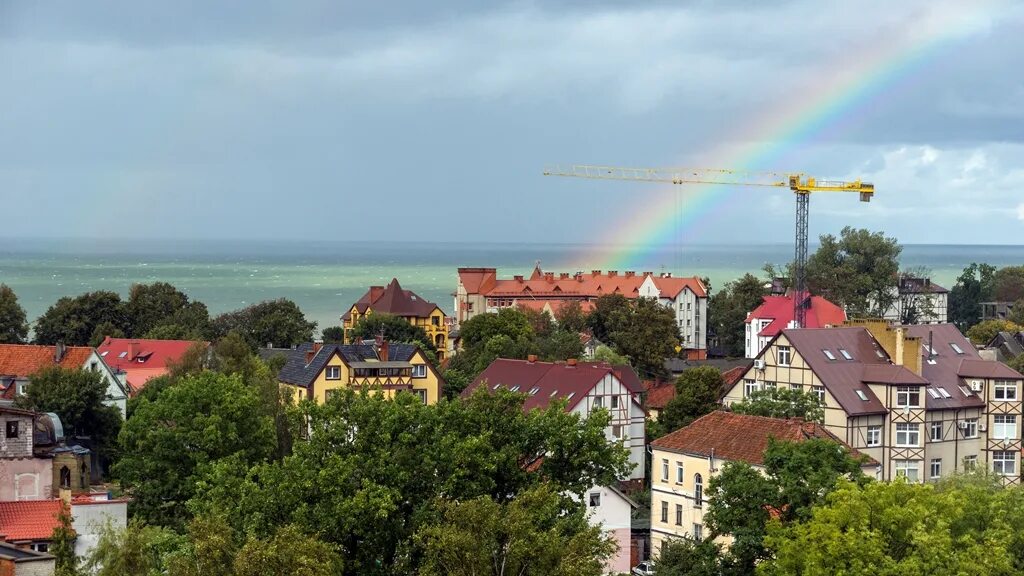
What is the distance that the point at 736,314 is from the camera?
130875mm

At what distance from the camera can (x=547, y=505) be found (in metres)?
31.5

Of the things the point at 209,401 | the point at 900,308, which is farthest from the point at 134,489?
the point at 900,308

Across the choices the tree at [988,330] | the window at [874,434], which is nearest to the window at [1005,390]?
the window at [874,434]

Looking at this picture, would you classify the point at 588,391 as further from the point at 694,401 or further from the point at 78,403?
the point at 78,403

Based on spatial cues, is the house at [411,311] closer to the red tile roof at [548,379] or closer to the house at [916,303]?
the house at [916,303]

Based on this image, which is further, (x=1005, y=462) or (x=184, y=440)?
(x=1005, y=462)

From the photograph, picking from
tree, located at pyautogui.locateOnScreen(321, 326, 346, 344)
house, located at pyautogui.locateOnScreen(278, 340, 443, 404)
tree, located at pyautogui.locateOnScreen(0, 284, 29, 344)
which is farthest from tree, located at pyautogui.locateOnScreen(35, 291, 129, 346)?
house, located at pyautogui.locateOnScreen(278, 340, 443, 404)

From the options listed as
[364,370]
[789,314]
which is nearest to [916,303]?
[789,314]

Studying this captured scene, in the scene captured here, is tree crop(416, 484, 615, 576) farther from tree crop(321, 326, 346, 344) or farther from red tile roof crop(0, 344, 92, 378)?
tree crop(321, 326, 346, 344)

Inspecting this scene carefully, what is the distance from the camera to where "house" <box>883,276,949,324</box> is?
442 feet

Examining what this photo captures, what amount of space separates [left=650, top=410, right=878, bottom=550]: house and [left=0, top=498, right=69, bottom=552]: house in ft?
67.0

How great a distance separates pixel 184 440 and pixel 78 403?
1910cm

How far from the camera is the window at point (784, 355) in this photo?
59.3 m

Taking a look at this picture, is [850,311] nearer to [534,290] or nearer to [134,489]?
[534,290]
